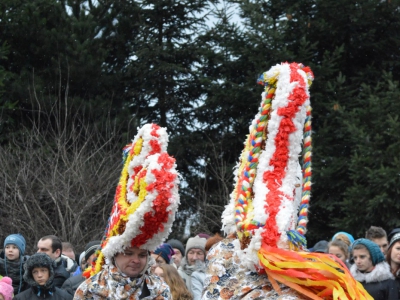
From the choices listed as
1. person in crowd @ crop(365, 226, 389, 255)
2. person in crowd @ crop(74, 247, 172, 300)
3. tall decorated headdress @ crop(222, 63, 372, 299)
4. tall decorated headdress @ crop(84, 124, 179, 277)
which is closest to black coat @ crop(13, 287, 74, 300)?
tall decorated headdress @ crop(84, 124, 179, 277)

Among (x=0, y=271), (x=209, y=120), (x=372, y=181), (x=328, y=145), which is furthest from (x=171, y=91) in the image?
(x=0, y=271)

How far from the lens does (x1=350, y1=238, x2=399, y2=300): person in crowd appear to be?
841 cm

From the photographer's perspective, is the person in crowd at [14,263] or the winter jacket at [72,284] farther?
the person in crowd at [14,263]

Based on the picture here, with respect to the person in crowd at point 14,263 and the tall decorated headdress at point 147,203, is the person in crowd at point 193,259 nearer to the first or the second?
the person in crowd at point 14,263

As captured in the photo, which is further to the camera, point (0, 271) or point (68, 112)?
point (68, 112)

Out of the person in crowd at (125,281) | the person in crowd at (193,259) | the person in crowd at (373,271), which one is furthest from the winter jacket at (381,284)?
the person in crowd at (125,281)

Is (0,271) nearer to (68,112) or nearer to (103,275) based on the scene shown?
(103,275)

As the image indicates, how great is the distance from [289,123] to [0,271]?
4794 millimetres

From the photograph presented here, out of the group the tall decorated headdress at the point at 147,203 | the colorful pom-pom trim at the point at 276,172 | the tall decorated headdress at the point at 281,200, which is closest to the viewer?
the tall decorated headdress at the point at 281,200

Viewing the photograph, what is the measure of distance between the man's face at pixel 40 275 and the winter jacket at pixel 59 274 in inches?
29.6

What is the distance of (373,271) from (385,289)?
8.0 inches

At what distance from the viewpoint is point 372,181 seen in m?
17.0

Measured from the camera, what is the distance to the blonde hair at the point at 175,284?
8156 mm

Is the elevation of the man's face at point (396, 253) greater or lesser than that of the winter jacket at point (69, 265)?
greater
